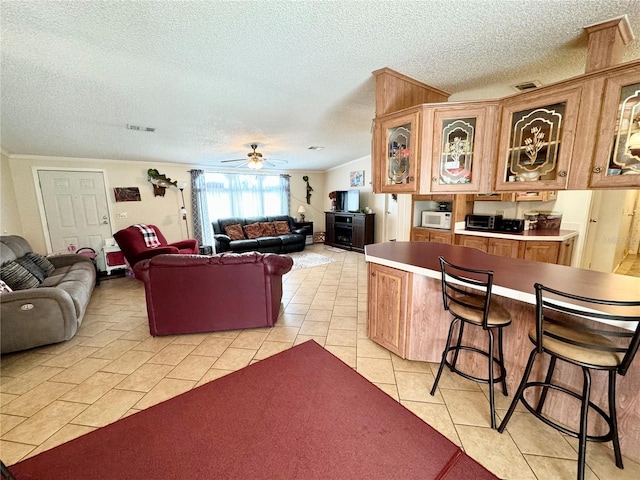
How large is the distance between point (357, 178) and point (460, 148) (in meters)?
4.76

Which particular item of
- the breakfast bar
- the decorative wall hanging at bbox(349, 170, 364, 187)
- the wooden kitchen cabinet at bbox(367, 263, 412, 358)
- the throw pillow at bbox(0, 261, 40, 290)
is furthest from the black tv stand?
the throw pillow at bbox(0, 261, 40, 290)

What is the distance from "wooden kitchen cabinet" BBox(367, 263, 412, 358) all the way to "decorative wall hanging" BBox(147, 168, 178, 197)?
525 centimetres

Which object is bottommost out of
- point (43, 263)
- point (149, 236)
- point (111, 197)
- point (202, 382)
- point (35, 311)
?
point (202, 382)

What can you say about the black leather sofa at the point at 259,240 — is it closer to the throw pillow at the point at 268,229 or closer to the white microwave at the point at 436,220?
the throw pillow at the point at 268,229

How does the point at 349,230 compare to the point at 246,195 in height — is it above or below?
below

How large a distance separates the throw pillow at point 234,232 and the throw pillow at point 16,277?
3465 millimetres

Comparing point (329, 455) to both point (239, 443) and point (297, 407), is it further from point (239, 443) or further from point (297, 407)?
point (239, 443)

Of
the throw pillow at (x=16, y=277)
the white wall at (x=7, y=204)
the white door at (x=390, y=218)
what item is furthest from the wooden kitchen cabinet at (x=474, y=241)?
the white wall at (x=7, y=204)

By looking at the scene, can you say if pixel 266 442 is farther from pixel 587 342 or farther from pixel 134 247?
pixel 134 247

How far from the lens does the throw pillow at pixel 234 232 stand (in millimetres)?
6199

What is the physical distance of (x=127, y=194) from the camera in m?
5.21

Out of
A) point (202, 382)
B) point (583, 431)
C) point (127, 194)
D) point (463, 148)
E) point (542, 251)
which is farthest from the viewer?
point (127, 194)

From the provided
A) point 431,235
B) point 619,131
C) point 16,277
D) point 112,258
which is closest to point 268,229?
point 112,258

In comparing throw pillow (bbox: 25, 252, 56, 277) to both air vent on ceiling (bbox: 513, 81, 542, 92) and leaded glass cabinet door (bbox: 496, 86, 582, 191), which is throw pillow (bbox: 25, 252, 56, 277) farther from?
air vent on ceiling (bbox: 513, 81, 542, 92)
